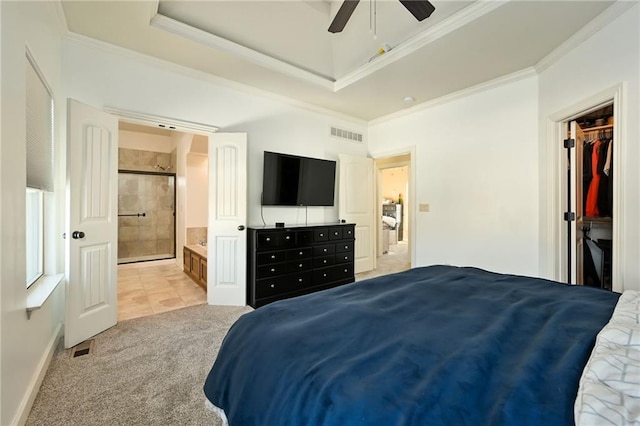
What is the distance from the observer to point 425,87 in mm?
3713

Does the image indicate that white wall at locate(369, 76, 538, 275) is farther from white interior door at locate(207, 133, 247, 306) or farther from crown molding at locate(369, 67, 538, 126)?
white interior door at locate(207, 133, 247, 306)

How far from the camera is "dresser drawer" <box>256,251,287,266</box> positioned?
338cm

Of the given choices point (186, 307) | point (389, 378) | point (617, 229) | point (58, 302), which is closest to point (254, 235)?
point (186, 307)

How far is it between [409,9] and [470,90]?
227 cm

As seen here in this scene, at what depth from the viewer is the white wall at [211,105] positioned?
2762mm

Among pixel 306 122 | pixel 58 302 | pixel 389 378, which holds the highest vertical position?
pixel 306 122

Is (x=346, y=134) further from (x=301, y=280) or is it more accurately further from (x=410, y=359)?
(x=410, y=359)

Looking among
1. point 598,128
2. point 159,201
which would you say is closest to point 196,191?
point 159,201

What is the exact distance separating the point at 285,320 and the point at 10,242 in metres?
1.44

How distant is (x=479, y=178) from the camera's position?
370cm

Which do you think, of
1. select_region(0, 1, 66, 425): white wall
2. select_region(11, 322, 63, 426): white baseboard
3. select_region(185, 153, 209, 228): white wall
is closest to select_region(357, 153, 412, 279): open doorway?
select_region(185, 153, 209, 228): white wall

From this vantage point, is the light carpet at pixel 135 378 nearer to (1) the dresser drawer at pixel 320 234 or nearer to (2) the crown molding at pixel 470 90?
(1) the dresser drawer at pixel 320 234

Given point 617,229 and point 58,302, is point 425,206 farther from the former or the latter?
point 58,302

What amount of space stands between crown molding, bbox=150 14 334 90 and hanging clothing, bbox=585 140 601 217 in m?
3.16
